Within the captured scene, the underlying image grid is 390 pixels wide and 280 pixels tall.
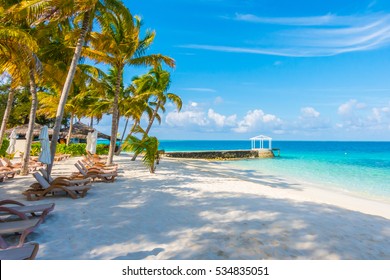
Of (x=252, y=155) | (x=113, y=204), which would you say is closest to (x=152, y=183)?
(x=113, y=204)

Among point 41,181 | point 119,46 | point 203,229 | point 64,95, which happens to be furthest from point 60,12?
point 203,229

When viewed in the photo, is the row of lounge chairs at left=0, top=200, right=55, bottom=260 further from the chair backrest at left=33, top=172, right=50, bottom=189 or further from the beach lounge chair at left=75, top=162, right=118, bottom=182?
the beach lounge chair at left=75, top=162, right=118, bottom=182

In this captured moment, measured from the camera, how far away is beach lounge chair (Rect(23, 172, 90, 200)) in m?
7.00

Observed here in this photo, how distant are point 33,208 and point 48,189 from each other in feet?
6.47

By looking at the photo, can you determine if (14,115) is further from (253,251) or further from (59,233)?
(253,251)

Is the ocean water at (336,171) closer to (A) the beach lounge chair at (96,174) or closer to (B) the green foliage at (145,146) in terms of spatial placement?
(B) the green foliage at (145,146)

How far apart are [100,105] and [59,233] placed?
17.2 m

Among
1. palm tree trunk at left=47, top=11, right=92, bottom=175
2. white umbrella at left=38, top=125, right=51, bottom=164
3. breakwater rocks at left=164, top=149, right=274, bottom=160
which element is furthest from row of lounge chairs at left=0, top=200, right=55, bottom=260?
breakwater rocks at left=164, top=149, right=274, bottom=160

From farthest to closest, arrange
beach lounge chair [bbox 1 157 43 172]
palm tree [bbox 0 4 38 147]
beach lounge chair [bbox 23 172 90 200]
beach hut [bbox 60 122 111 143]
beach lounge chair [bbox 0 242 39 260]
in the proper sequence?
beach hut [bbox 60 122 111 143] < beach lounge chair [bbox 1 157 43 172] < palm tree [bbox 0 4 38 147] < beach lounge chair [bbox 23 172 90 200] < beach lounge chair [bbox 0 242 39 260]

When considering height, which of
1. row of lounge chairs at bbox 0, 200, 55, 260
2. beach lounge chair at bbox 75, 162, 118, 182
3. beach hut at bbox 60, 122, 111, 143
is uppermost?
beach hut at bbox 60, 122, 111, 143

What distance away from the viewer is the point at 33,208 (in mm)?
5141

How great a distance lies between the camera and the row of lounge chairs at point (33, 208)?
121 inches

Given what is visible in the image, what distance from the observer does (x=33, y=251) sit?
9.95 feet

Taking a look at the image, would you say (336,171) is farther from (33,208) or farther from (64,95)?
(33,208)
